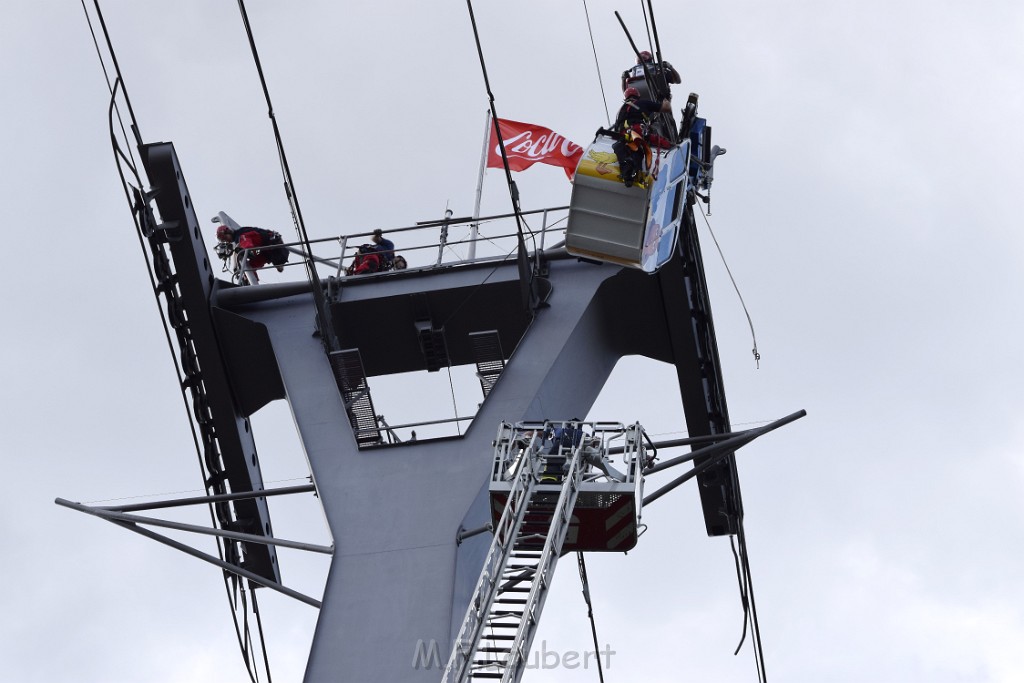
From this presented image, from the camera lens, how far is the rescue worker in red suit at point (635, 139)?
24.4m

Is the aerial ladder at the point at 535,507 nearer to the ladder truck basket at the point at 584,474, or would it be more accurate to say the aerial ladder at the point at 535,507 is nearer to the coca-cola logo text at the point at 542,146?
the ladder truck basket at the point at 584,474

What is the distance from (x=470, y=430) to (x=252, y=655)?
4.94 m

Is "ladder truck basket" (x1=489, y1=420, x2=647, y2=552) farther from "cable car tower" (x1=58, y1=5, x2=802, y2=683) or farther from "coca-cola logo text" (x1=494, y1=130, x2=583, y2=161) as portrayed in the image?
"coca-cola logo text" (x1=494, y1=130, x2=583, y2=161)

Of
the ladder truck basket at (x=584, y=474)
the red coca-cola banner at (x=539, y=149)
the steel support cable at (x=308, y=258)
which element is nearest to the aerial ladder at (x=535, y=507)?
the ladder truck basket at (x=584, y=474)

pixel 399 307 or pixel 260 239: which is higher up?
pixel 260 239

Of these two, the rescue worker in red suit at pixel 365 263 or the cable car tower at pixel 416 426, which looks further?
the rescue worker in red suit at pixel 365 263

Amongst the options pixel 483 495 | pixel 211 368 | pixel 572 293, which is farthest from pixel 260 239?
pixel 483 495

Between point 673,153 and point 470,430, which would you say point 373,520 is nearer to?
point 470,430

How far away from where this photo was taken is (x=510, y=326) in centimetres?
2839

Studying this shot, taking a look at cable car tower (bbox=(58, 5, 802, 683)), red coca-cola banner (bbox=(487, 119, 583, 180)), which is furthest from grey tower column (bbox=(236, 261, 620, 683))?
red coca-cola banner (bbox=(487, 119, 583, 180))

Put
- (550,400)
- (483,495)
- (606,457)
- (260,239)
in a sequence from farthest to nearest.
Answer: (260,239) → (550,400) → (483,495) → (606,457)

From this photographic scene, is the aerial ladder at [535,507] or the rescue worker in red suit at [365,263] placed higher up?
the rescue worker in red suit at [365,263]

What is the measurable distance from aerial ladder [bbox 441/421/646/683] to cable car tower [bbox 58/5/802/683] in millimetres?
36

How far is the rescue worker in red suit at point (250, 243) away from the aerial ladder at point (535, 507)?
7.97 metres
